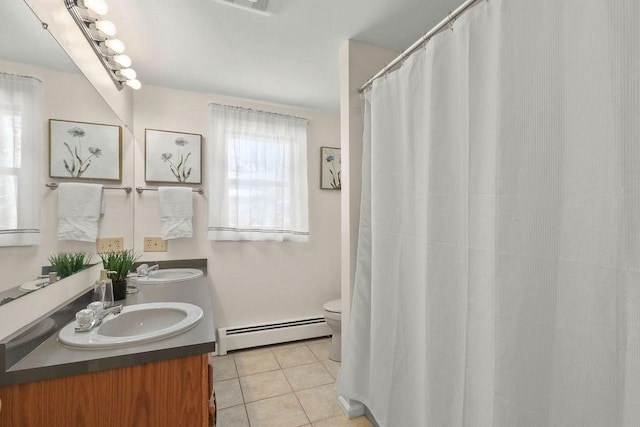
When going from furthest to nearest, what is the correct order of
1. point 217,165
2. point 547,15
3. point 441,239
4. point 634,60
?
point 217,165, point 441,239, point 547,15, point 634,60

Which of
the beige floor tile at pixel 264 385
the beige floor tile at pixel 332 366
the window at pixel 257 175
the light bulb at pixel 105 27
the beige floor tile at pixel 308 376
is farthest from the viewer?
the window at pixel 257 175

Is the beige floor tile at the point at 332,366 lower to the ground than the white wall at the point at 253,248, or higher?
lower

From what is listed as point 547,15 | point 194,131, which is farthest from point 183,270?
point 547,15

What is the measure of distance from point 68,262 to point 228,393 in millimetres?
1277

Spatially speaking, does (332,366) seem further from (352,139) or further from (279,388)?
(352,139)

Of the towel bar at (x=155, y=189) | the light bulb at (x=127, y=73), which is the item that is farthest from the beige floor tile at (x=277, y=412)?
the light bulb at (x=127, y=73)

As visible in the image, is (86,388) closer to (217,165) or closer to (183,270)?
(183,270)

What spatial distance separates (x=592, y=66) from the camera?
663 mm

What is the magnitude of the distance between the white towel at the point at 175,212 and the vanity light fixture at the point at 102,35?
80 cm

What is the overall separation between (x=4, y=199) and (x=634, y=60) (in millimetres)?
1705

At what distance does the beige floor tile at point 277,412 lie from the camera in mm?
1625

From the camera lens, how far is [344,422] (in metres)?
1.63

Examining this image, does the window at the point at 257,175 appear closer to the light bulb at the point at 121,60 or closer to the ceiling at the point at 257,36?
the ceiling at the point at 257,36

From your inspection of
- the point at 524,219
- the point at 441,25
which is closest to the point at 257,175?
the point at 441,25
